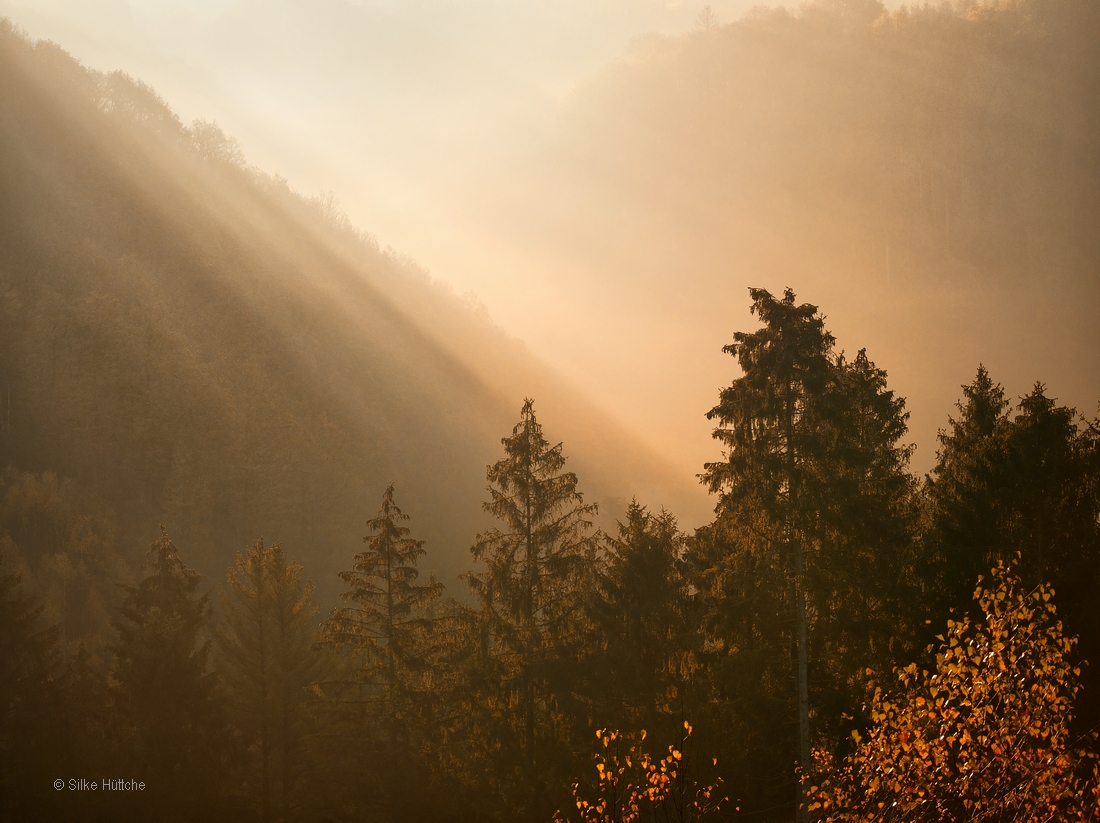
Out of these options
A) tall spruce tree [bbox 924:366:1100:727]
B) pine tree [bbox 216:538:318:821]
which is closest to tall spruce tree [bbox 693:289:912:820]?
tall spruce tree [bbox 924:366:1100:727]

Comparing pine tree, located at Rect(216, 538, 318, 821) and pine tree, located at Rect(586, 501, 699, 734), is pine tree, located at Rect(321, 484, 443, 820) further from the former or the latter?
pine tree, located at Rect(586, 501, 699, 734)

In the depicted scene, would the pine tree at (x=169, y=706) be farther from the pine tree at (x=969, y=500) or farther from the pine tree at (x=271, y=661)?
the pine tree at (x=969, y=500)

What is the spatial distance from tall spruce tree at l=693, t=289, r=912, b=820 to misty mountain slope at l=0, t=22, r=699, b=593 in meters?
46.6

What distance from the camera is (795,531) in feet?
48.1

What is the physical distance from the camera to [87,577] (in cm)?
4803

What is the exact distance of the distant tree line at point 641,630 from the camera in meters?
14.7

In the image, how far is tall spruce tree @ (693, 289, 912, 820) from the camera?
14297mm

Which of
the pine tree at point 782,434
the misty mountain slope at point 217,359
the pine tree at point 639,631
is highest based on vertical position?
the misty mountain slope at point 217,359

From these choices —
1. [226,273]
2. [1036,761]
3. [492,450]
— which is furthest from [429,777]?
[226,273]

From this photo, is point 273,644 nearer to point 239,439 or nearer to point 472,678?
point 472,678

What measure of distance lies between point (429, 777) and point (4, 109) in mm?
102763

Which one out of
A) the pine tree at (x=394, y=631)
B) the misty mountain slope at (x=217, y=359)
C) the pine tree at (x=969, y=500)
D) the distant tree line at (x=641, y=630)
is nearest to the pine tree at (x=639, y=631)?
the distant tree line at (x=641, y=630)

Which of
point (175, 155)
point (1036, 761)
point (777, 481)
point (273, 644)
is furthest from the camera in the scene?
point (175, 155)

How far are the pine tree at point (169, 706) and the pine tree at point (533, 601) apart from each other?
44.3 feet
